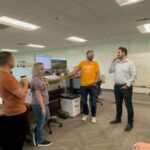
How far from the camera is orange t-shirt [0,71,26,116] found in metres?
1.38

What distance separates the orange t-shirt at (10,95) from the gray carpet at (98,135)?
112 cm

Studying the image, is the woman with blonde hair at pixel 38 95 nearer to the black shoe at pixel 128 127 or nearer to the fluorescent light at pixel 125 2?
the black shoe at pixel 128 127

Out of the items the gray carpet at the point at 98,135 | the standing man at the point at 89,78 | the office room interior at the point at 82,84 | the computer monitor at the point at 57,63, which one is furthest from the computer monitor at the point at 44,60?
the gray carpet at the point at 98,135

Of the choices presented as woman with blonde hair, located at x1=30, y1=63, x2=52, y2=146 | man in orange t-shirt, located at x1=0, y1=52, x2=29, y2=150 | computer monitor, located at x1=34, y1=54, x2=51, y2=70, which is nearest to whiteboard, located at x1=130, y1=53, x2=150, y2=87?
computer monitor, located at x1=34, y1=54, x2=51, y2=70

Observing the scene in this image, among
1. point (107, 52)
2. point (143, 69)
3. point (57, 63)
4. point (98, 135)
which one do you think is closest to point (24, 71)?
point (57, 63)

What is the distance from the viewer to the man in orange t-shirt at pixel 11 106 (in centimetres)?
140

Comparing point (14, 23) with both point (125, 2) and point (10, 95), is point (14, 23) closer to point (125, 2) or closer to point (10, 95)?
point (125, 2)

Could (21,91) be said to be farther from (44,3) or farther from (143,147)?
(44,3)

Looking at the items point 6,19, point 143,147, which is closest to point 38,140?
point 143,147

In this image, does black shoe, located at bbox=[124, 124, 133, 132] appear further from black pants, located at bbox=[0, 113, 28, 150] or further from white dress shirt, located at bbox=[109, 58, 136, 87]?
black pants, located at bbox=[0, 113, 28, 150]

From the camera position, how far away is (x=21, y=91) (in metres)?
1.46

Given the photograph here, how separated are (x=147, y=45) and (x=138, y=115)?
3.84 meters

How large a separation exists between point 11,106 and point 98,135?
1.78m

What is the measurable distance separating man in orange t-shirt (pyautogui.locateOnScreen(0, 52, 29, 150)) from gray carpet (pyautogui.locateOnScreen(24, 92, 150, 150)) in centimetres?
93
